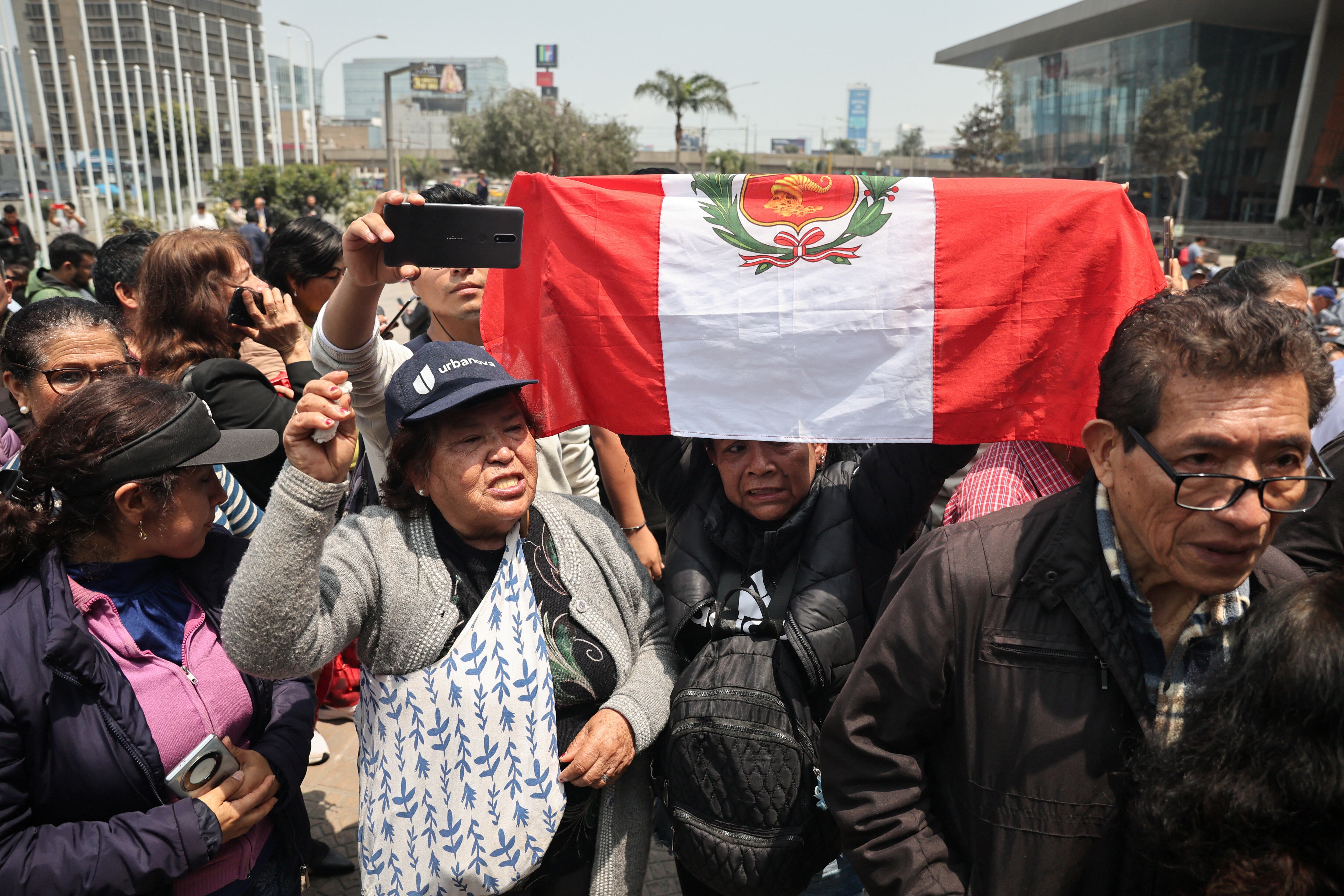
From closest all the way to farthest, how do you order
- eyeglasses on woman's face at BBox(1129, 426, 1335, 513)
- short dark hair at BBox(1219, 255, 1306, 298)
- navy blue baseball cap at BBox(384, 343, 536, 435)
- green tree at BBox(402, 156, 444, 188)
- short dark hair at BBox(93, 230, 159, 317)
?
eyeglasses on woman's face at BBox(1129, 426, 1335, 513) → navy blue baseball cap at BBox(384, 343, 536, 435) → short dark hair at BBox(1219, 255, 1306, 298) → short dark hair at BBox(93, 230, 159, 317) → green tree at BBox(402, 156, 444, 188)

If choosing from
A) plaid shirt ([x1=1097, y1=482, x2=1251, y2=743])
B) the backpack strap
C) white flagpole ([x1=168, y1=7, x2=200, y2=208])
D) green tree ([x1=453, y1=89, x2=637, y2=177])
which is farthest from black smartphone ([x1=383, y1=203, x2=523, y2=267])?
green tree ([x1=453, y1=89, x2=637, y2=177])

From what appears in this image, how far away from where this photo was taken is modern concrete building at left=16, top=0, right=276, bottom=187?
183ft

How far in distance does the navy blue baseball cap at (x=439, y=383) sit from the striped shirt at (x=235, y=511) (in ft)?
2.28

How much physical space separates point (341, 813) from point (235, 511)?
157 cm

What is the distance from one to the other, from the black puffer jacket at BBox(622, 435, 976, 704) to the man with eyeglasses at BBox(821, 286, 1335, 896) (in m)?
0.38

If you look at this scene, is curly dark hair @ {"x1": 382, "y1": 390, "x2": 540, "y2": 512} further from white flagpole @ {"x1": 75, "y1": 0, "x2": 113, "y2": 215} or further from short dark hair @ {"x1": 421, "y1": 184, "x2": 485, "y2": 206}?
white flagpole @ {"x1": 75, "y1": 0, "x2": 113, "y2": 215}

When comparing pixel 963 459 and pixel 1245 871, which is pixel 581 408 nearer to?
pixel 963 459

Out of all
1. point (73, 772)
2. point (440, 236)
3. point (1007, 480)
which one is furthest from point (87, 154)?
point (1007, 480)

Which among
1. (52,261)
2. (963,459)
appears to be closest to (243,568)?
(963,459)

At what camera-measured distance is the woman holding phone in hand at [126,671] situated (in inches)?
67.7

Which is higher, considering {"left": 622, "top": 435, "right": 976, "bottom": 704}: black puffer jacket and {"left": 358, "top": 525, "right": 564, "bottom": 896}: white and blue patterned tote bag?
{"left": 622, "top": 435, "right": 976, "bottom": 704}: black puffer jacket

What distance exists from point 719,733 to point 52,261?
6.75 metres

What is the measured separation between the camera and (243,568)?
1.66 meters

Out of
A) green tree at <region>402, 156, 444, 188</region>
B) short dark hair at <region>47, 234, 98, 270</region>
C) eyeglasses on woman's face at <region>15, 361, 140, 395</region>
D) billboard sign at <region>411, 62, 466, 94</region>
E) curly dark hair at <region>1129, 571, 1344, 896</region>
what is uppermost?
billboard sign at <region>411, 62, 466, 94</region>
